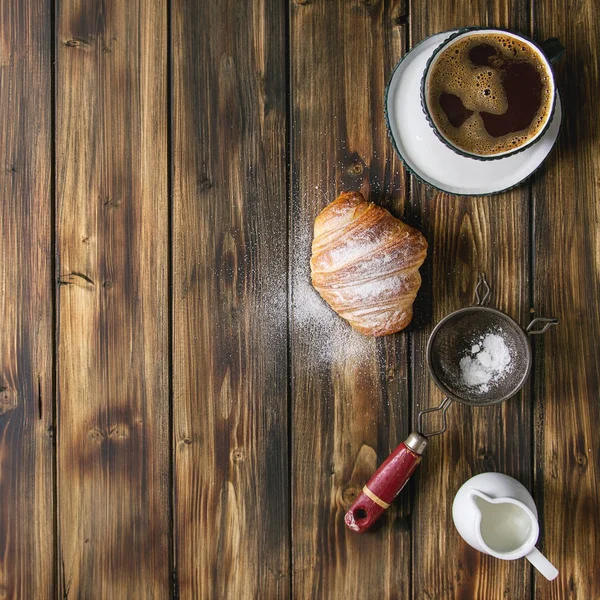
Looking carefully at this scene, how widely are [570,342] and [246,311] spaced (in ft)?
1.79

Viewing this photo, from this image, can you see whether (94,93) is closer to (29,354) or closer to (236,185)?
(236,185)

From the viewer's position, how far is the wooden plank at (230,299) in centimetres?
108

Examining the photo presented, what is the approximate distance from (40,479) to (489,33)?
3.41 feet

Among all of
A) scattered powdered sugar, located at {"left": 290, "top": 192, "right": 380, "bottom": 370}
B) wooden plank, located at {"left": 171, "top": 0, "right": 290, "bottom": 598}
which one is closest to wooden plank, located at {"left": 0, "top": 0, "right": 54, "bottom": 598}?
wooden plank, located at {"left": 171, "top": 0, "right": 290, "bottom": 598}

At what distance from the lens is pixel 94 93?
1.10 meters

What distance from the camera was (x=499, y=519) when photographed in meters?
0.98

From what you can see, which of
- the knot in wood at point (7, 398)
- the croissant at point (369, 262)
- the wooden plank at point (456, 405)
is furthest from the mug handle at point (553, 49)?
the knot in wood at point (7, 398)

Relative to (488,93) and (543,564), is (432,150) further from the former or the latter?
(543,564)

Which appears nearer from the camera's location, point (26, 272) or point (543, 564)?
point (543, 564)

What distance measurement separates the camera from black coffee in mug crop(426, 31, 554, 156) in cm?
92

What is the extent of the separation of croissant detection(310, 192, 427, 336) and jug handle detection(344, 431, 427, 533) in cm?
19

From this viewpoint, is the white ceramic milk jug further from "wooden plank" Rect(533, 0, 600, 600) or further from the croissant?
the croissant

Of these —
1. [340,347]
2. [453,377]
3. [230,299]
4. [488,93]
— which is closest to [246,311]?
[230,299]

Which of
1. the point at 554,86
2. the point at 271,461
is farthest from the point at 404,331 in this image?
the point at 554,86
